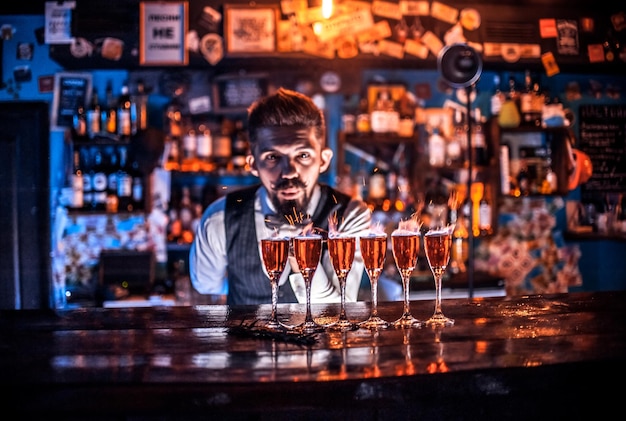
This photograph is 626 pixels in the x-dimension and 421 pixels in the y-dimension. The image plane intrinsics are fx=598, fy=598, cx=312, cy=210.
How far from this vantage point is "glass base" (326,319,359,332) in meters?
1.59

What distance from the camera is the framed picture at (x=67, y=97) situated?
4.47 metres

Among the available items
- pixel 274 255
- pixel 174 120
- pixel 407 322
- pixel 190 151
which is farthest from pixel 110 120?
pixel 407 322

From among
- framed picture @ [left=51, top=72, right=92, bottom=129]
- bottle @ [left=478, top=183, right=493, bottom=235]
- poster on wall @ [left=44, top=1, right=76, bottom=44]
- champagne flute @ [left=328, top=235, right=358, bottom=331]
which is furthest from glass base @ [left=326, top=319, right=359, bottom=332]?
framed picture @ [left=51, top=72, right=92, bottom=129]

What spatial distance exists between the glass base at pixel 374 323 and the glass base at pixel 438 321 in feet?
0.39

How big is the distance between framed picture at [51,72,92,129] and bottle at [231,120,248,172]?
1158mm

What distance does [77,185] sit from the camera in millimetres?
4223

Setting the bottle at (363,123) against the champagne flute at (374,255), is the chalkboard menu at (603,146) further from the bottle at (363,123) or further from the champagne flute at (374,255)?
the champagne flute at (374,255)

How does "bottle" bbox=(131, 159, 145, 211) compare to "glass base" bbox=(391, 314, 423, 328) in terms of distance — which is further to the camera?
"bottle" bbox=(131, 159, 145, 211)

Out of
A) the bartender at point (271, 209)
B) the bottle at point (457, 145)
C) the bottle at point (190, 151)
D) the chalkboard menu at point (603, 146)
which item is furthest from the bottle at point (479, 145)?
the bartender at point (271, 209)

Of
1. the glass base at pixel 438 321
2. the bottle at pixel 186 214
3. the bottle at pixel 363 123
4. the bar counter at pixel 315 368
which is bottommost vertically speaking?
the bar counter at pixel 315 368

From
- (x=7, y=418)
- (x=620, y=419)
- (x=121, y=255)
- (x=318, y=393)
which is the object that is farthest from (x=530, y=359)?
(x=121, y=255)

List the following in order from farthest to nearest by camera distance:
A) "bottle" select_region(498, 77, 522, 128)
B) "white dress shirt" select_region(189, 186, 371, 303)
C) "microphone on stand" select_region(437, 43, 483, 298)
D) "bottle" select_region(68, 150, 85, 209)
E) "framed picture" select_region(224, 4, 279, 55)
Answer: "bottle" select_region(498, 77, 522, 128) < "bottle" select_region(68, 150, 85, 209) < "framed picture" select_region(224, 4, 279, 55) < "microphone on stand" select_region(437, 43, 483, 298) < "white dress shirt" select_region(189, 186, 371, 303)

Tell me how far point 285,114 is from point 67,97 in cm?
255

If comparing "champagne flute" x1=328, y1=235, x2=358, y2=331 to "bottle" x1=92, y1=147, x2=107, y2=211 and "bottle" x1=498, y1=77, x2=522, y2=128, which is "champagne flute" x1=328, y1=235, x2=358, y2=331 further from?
"bottle" x1=498, y1=77, x2=522, y2=128
